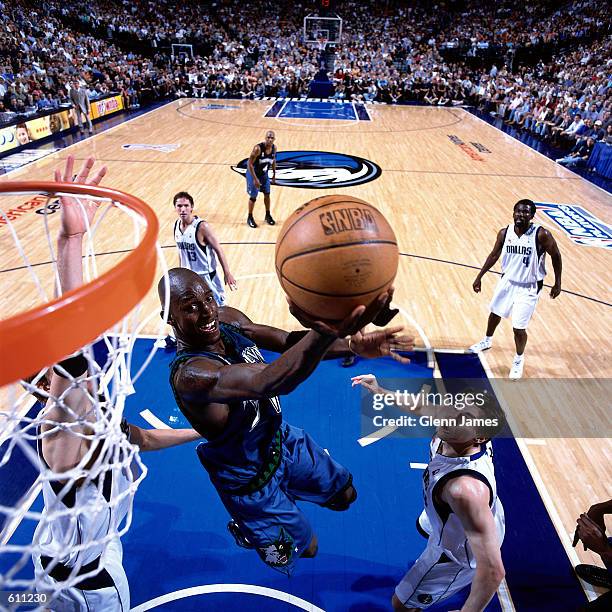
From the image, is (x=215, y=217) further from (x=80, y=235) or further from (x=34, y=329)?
(x=34, y=329)

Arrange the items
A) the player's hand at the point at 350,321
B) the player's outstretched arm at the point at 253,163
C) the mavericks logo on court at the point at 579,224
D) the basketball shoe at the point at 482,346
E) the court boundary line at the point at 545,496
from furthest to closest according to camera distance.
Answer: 1. the mavericks logo on court at the point at 579,224
2. the player's outstretched arm at the point at 253,163
3. the basketball shoe at the point at 482,346
4. the court boundary line at the point at 545,496
5. the player's hand at the point at 350,321

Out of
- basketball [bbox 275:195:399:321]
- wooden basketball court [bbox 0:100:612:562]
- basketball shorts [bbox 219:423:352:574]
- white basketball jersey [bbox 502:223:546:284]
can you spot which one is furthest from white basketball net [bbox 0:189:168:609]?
white basketball jersey [bbox 502:223:546:284]

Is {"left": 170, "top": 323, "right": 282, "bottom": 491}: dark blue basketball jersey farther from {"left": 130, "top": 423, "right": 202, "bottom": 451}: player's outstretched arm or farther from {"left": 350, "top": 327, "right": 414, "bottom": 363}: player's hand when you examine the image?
{"left": 350, "top": 327, "right": 414, "bottom": 363}: player's hand

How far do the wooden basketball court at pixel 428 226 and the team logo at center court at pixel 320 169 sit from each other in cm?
37

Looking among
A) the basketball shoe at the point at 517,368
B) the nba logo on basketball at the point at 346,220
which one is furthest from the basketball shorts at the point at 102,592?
the basketball shoe at the point at 517,368

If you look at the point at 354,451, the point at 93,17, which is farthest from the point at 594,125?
the point at 93,17

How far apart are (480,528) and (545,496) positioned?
1.89 meters

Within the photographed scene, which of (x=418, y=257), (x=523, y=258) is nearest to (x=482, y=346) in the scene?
(x=523, y=258)

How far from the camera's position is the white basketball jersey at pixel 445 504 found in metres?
2.14

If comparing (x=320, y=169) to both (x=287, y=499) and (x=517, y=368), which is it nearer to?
(x=517, y=368)

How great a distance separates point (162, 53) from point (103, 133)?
13.7 meters

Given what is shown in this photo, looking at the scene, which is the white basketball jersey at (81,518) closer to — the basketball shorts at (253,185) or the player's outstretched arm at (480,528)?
the player's outstretched arm at (480,528)

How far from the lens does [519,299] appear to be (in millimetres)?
4637

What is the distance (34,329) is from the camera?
1.13 meters
